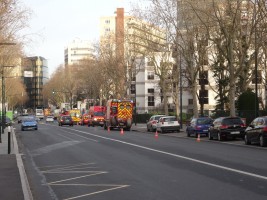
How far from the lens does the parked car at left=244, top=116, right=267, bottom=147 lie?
82.8 ft

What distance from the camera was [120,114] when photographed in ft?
180

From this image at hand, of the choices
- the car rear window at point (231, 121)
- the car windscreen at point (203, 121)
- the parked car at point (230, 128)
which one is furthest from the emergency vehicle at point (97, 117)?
the car rear window at point (231, 121)

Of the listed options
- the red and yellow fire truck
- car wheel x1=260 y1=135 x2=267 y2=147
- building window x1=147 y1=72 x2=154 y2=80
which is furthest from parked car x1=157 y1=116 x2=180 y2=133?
building window x1=147 y1=72 x2=154 y2=80

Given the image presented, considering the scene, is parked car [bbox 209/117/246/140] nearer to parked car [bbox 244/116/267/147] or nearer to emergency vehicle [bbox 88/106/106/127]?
parked car [bbox 244/116/267/147]

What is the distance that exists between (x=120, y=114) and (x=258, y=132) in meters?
30.0

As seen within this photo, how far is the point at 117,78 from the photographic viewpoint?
79188 millimetres

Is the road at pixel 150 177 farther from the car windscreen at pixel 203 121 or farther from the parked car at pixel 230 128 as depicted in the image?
the car windscreen at pixel 203 121

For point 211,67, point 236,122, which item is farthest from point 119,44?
point 236,122

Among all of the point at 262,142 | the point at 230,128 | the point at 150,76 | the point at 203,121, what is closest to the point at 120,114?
the point at 203,121

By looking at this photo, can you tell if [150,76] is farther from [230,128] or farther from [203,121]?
[230,128]

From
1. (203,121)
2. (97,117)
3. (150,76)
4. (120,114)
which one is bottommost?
(203,121)

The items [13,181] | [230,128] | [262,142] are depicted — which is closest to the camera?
[13,181]

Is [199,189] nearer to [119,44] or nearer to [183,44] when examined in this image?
[183,44]

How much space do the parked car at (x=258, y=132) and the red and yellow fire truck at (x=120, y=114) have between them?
28.3 meters
